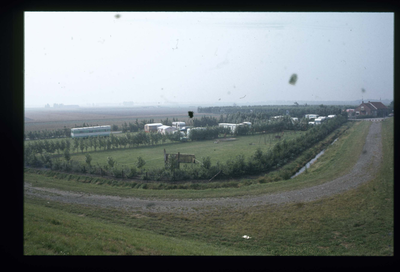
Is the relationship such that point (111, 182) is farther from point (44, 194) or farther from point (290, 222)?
point (290, 222)

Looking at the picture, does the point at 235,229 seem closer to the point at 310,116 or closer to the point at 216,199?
the point at 216,199

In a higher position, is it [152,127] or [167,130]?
[152,127]

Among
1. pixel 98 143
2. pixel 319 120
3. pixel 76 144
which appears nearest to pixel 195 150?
pixel 98 143

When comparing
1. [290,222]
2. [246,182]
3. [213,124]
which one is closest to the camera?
[290,222]

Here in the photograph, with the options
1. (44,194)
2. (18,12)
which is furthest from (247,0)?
(44,194)

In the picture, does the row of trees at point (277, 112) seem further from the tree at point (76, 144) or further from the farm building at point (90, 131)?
the tree at point (76, 144)

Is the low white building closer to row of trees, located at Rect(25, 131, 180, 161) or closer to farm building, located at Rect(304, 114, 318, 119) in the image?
row of trees, located at Rect(25, 131, 180, 161)
